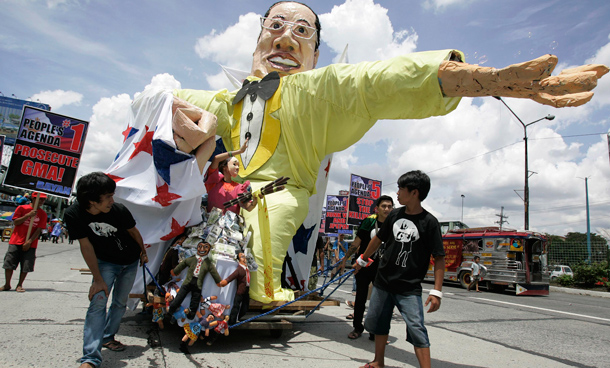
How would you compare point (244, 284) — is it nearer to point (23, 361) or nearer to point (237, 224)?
point (237, 224)

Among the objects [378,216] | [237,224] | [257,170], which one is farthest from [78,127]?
[378,216]

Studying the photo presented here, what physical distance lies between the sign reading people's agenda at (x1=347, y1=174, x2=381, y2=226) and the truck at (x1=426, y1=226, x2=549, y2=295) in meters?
3.69

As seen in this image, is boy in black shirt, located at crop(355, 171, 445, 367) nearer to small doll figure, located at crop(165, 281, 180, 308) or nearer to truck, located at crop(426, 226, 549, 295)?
small doll figure, located at crop(165, 281, 180, 308)

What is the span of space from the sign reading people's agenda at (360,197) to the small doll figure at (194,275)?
11.0 meters

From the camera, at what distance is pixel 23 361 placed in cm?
280

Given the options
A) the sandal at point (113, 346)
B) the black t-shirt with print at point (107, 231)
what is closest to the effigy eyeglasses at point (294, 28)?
the black t-shirt with print at point (107, 231)

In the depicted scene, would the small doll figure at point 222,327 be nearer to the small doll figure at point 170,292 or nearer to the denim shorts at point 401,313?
the small doll figure at point 170,292

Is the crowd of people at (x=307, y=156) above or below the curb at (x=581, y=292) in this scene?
above

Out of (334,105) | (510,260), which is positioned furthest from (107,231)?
(510,260)

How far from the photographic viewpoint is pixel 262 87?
4641mm

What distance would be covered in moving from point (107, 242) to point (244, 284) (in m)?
1.13

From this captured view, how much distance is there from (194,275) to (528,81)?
294 cm

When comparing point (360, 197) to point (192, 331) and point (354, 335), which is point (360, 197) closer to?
point (354, 335)

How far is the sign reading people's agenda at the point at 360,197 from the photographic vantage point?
14.4m
